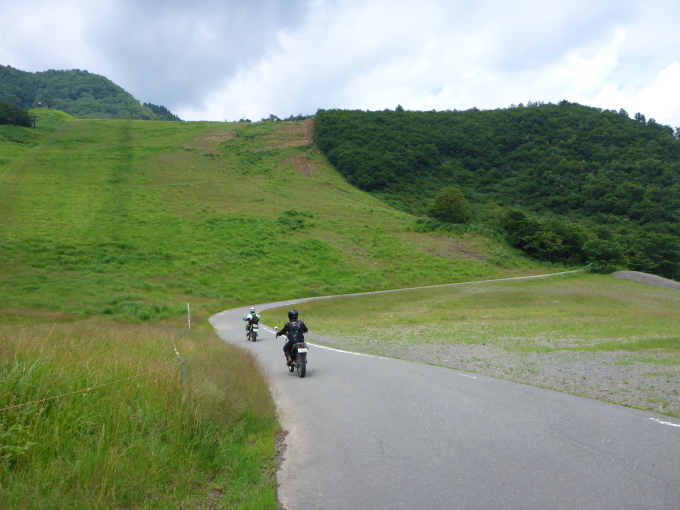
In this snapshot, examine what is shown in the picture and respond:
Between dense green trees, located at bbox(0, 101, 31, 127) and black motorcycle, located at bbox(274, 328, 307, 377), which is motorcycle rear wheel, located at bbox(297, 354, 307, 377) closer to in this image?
black motorcycle, located at bbox(274, 328, 307, 377)

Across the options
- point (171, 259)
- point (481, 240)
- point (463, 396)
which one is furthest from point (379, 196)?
point (463, 396)

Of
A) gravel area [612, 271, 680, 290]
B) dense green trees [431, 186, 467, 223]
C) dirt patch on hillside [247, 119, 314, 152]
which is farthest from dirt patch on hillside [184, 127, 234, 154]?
gravel area [612, 271, 680, 290]

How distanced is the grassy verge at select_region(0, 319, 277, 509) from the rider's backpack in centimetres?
521

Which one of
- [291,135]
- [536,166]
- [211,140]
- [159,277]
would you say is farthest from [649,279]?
[211,140]

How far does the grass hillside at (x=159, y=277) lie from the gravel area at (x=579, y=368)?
18.8ft

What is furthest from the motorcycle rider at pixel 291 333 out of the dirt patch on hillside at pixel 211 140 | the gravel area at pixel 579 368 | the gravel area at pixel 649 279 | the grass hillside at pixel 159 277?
the dirt patch on hillside at pixel 211 140

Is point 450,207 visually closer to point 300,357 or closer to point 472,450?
point 300,357

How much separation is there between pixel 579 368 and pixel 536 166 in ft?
401

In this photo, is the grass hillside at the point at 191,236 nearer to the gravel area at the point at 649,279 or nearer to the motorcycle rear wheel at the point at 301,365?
the gravel area at the point at 649,279

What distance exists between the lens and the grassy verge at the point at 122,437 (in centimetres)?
433

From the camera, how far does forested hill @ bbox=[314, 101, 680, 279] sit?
87.1 m

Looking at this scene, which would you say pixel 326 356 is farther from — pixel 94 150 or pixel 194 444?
pixel 94 150

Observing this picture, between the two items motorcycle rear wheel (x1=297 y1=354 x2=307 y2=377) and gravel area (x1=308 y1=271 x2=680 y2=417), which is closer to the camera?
gravel area (x1=308 y1=271 x2=680 y2=417)

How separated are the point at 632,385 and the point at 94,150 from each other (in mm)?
100975
